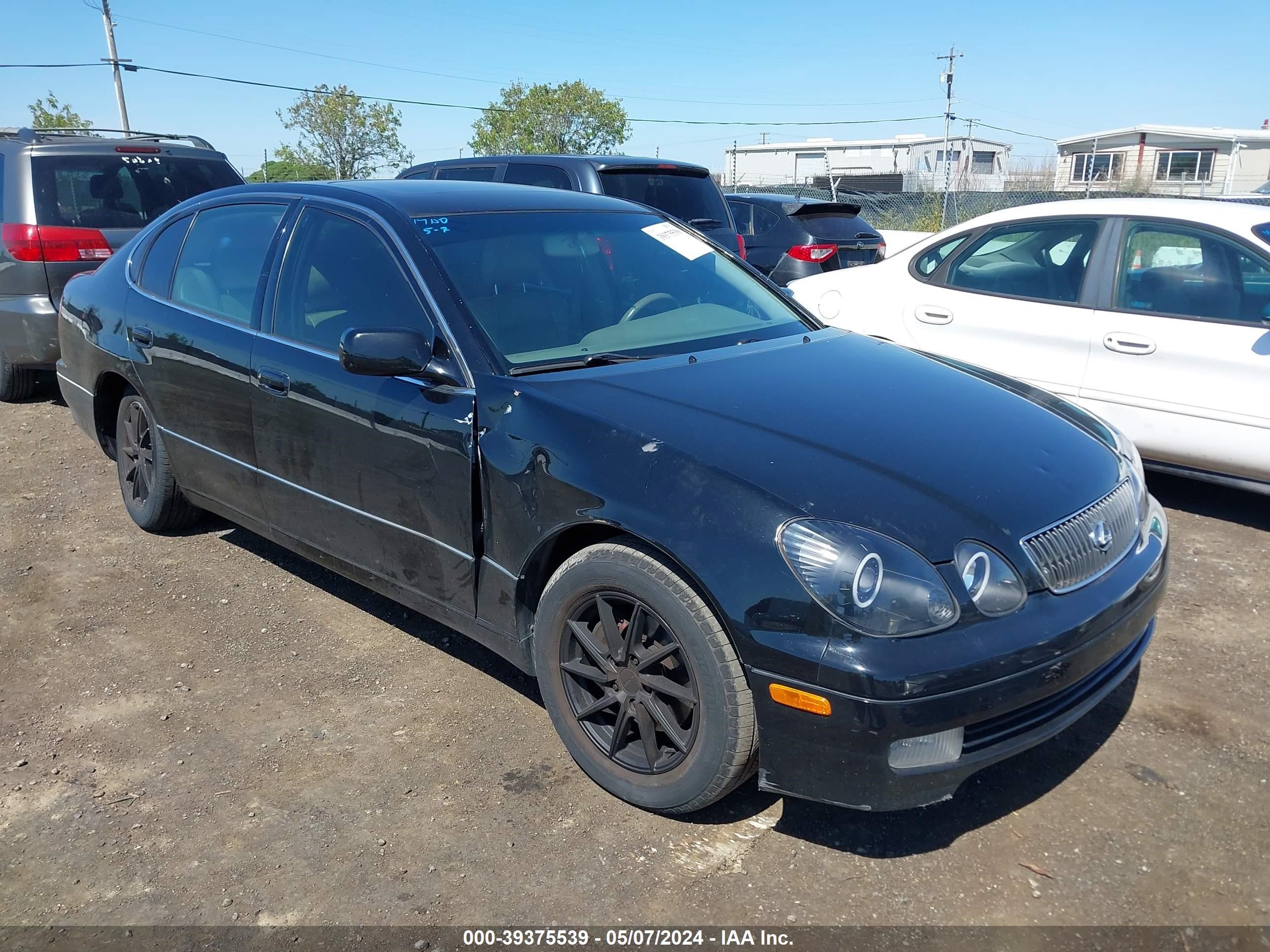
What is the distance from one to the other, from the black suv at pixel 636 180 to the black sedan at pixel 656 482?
409 cm

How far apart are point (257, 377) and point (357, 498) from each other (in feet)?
2.27

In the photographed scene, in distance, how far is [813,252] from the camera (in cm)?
1028

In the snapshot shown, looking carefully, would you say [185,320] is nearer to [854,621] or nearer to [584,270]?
[584,270]

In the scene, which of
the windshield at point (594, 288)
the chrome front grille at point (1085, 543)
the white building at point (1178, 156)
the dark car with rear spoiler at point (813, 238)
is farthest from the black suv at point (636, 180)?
the white building at point (1178, 156)

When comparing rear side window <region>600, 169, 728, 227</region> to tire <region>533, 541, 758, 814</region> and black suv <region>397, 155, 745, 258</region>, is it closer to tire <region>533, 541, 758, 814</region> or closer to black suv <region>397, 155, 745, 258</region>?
black suv <region>397, 155, 745, 258</region>

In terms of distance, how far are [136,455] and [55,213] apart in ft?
9.83

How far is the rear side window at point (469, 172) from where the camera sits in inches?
358

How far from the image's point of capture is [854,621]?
2381 millimetres

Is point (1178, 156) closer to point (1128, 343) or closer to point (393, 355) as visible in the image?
point (1128, 343)

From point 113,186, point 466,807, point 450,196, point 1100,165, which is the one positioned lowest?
point 466,807

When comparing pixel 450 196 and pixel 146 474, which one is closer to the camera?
A: pixel 450 196

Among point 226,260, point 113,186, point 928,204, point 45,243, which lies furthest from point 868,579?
point 928,204

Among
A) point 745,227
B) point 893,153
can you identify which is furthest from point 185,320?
point 893,153

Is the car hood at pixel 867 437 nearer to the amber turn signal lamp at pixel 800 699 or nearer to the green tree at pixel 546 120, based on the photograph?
the amber turn signal lamp at pixel 800 699
